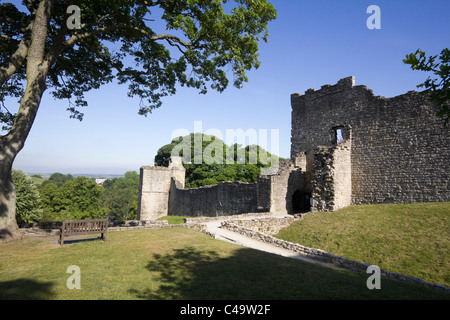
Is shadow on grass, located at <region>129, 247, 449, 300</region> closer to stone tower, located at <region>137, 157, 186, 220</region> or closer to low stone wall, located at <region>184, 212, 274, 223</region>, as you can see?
low stone wall, located at <region>184, 212, 274, 223</region>

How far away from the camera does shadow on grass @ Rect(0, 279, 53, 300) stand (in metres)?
4.97

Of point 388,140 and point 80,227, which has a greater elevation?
point 388,140

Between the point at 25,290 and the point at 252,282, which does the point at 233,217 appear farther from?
the point at 25,290

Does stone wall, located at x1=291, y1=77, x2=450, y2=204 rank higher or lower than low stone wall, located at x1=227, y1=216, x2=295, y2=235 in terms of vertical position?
higher

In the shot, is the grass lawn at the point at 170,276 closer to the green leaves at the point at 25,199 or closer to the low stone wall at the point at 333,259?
the low stone wall at the point at 333,259

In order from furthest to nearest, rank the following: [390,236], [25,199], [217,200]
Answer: [25,199], [217,200], [390,236]

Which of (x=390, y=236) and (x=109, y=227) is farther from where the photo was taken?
(x=109, y=227)

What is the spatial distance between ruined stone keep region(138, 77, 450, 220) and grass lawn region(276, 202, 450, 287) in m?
1.50

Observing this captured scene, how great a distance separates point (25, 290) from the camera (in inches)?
207

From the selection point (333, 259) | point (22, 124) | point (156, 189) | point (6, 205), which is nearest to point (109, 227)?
point (6, 205)

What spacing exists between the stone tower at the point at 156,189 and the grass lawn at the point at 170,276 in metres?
23.4

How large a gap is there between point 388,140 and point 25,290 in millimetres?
17803

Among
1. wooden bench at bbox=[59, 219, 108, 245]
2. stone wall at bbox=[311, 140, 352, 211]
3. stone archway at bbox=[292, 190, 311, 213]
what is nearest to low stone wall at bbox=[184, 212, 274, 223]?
stone wall at bbox=[311, 140, 352, 211]

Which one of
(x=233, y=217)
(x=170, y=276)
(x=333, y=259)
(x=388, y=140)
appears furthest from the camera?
(x=233, y=217)
